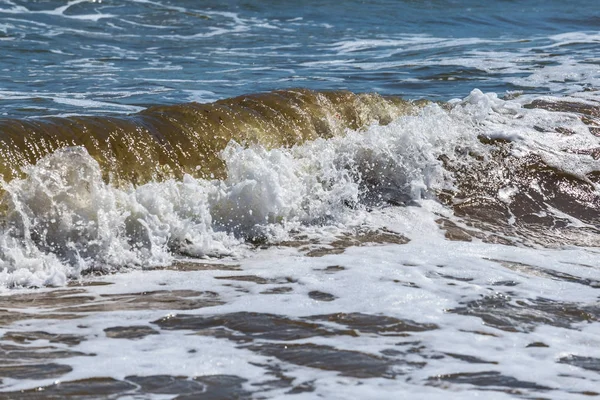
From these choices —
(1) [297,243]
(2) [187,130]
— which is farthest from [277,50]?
(1) [297,243]

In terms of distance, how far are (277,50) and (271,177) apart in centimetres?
861

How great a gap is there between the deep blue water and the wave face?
2638mm

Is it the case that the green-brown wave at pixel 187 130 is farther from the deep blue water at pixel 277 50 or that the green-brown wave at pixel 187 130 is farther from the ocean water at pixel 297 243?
the deep blue water at pixel 277 50

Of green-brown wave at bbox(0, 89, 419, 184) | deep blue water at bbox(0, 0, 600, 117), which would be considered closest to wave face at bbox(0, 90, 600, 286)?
green-brown wave at bbox(0, 89, 419, 184)

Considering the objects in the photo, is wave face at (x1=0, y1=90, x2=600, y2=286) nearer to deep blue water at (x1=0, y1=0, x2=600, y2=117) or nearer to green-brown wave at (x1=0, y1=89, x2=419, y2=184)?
green-brown wave at (x1=0, y1=89, x2=419, y2=184)

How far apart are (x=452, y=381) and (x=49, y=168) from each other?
3.02 metres

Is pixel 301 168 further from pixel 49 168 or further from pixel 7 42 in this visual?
pixel 7 42

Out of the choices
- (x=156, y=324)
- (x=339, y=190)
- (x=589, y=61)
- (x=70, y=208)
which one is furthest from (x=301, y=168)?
(x=589, y=61)

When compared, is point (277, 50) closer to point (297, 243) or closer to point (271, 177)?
point (271, 177)

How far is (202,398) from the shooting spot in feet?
10.9

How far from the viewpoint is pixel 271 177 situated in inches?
241

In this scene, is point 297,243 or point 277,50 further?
point 277,50

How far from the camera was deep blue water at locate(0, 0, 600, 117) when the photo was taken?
1066 cm

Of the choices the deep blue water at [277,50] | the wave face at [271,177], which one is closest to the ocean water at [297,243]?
the wave face at [271,177]
